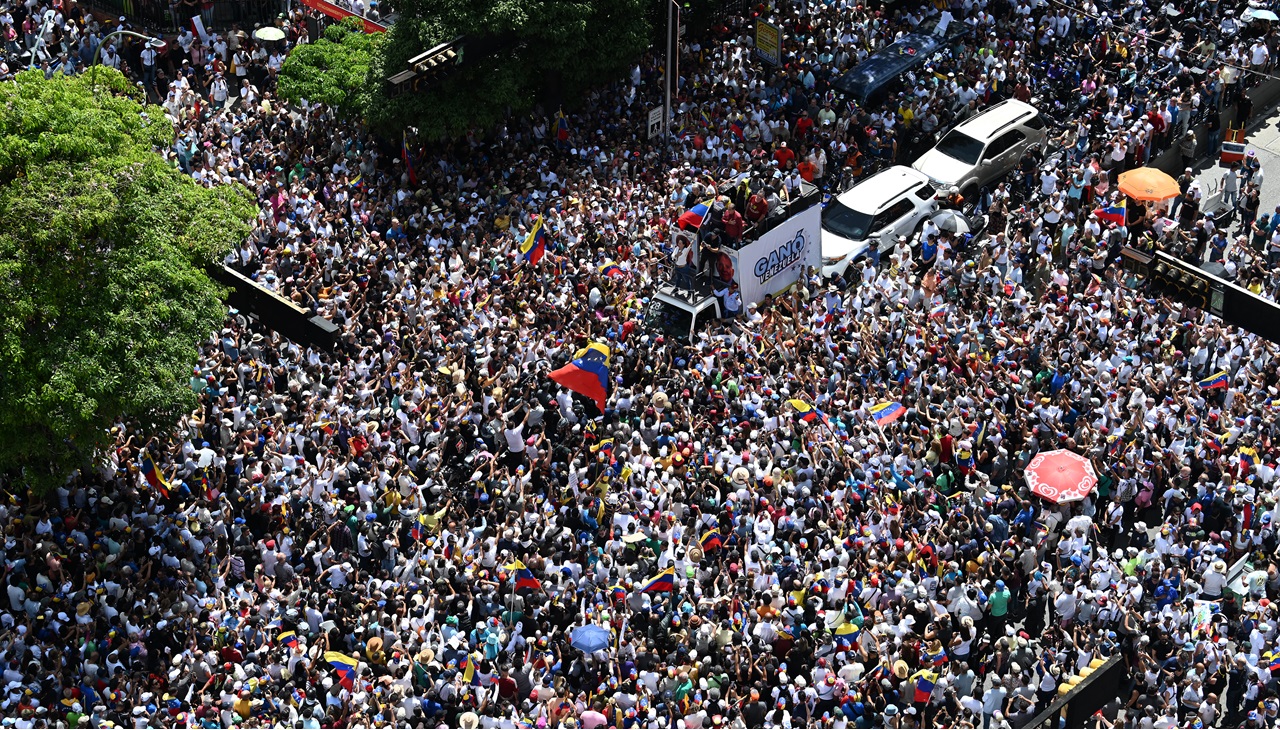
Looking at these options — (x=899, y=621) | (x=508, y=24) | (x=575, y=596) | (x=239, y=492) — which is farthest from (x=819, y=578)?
(x=508, y=24)

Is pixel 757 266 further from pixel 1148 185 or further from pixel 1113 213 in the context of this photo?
pixel 1148 185

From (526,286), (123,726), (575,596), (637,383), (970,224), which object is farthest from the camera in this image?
(970,224)

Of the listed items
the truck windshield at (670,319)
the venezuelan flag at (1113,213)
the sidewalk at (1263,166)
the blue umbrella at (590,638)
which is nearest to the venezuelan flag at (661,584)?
the blue umbrella at (590,638)

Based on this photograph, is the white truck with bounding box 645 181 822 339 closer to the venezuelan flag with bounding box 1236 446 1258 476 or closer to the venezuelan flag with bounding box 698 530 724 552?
the venezuelan flag with bounding box 698 530 724 552

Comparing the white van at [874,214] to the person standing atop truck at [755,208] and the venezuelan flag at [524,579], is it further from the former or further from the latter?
the venezuelan flag at [524,579]

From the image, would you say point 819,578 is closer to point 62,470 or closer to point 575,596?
point 575,596

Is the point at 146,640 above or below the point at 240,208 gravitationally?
below

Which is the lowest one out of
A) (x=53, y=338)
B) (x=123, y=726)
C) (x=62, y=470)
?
(x=123, y=726)

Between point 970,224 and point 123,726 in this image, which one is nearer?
point 123,726
